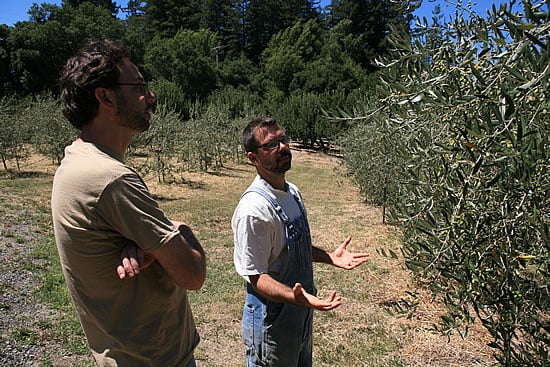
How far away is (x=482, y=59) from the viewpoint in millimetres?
1749

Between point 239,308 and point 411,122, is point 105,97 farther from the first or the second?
point 239,308

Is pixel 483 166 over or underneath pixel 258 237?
over

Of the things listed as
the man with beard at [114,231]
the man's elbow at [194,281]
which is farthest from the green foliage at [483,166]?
the man with beard at [114,231]

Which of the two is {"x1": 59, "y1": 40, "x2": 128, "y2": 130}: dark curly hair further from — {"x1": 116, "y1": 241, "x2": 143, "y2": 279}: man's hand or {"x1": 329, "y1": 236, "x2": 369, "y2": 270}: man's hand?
{"x1": 329, "y1": 236, "x2": 369, "y2": 270}: man's hand

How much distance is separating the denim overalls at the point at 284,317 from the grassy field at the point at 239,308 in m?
0.48

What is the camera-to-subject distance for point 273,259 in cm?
229

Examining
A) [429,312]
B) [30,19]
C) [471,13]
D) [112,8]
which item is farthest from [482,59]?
[112,8]

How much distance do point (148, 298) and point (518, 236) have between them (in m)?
1.52

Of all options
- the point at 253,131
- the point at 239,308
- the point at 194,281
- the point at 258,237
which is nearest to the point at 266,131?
the point at 253,131

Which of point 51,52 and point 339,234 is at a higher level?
point 51,52

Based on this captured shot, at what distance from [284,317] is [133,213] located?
114 centimetres

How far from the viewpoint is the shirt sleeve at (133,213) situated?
142cm

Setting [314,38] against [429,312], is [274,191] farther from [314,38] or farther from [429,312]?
[314,38]

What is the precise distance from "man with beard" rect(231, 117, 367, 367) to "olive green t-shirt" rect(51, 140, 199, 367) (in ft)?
1.79
